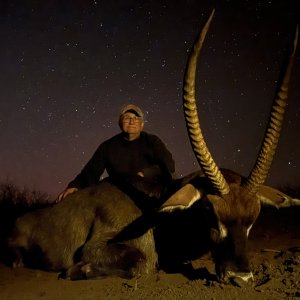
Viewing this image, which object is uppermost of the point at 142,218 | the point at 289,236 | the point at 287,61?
the point at 287,61

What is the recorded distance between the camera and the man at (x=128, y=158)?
6.72 meters

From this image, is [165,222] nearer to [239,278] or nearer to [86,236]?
[86,236]

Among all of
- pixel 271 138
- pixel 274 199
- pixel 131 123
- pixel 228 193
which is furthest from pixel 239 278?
pixel 131 123

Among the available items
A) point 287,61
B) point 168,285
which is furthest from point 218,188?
point 287,61

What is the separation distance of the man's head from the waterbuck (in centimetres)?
142

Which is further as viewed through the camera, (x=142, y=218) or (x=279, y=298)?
(x=142, y=218)

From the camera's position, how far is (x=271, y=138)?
4.44 meters

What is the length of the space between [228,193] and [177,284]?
3.44 ft

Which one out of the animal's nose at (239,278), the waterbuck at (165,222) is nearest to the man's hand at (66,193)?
the waterbuck at (165,222)

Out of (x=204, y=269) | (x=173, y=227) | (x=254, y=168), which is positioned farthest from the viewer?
(x=173, y=227)

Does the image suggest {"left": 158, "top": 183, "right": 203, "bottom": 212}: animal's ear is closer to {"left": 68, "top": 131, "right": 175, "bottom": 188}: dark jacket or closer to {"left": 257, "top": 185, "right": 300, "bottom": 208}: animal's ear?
{"left": 257, "top": 185, "right": 300, "bottom": 208}: animal's ear

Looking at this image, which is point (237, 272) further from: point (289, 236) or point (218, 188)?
point (289, 236)

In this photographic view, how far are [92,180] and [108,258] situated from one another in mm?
2220

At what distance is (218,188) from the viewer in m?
4.52
